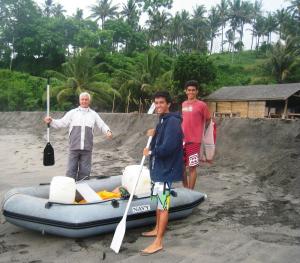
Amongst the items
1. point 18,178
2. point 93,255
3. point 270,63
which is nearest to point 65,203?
point 93,255

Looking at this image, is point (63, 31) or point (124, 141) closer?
point (124, 141)

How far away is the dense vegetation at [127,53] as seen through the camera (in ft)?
95.8

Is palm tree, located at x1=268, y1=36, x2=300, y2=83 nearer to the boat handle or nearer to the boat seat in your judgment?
the boat seat

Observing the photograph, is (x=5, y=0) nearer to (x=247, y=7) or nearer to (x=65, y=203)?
(x=247, y=7)

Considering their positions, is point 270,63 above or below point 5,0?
below

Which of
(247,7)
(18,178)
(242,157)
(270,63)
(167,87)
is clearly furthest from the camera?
(247,7)

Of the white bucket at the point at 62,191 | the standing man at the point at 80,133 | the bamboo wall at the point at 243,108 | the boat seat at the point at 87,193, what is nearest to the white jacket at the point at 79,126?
the standing man at the point at 80,133

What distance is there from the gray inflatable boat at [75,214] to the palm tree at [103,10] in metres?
55.5

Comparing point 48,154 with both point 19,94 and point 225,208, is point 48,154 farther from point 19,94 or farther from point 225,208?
point 19,94

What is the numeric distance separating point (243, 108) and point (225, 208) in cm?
2223

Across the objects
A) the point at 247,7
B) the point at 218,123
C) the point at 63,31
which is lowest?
the point at 218,123

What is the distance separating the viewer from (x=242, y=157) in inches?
351

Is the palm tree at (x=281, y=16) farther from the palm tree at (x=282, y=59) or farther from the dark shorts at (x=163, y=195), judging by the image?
the dark shorts at (x=163, y=195)

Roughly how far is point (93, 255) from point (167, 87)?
24.6 m
